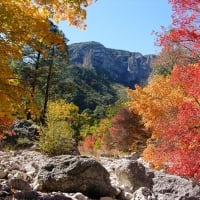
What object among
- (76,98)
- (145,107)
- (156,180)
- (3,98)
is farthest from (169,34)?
(76,98)

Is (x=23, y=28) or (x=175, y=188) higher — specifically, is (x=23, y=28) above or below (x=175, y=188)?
above

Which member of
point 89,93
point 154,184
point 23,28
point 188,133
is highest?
point 23,28

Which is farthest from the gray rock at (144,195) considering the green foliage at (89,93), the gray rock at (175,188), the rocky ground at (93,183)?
the green foliage at (89,93)

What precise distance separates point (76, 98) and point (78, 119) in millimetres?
41671

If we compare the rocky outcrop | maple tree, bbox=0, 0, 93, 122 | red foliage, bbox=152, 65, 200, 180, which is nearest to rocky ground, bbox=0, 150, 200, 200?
red foliage, bbox=152, 65, 200, 180

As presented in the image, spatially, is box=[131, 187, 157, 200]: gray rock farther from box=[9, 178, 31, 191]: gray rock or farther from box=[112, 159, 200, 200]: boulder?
box=[9, 178, 31, 191]: gray rock

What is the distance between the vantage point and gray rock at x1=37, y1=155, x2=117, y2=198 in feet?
35.6

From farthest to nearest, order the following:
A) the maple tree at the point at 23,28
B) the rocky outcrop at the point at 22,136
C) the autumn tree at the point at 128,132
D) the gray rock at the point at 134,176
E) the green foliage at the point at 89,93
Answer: the green foliage at the point at 89,93 < the autumn tree at the point at 128,132 < the rocky outcrop at the point at 22,136 < the gray rock at the point at 134,176 < the maple tree at the point at 23,28

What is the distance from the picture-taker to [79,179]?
35.9 ft

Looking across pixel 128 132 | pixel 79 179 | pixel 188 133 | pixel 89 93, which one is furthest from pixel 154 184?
pixel 89 93

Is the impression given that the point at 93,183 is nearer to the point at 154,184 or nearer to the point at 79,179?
the point at 79,179

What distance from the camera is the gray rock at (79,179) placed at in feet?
35.6

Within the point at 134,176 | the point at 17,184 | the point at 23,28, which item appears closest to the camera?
the point at 23,28

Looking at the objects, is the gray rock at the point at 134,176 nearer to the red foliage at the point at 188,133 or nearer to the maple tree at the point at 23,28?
the red foliage at the point at 188,133
